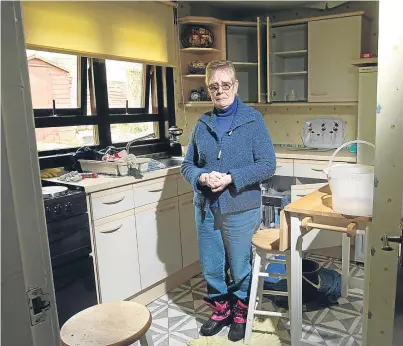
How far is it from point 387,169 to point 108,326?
1.08 meters

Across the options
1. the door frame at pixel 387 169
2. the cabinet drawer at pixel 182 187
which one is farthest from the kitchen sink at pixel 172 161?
the door frame at pixel 387 169

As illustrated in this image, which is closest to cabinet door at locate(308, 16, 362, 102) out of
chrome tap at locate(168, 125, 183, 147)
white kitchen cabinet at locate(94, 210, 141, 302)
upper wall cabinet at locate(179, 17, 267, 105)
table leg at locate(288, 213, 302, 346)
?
upper wall cabinet at locate(179, 17, 267, 105)

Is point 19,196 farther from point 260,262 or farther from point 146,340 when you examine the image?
point 260,262

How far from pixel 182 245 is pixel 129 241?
516 millimetres

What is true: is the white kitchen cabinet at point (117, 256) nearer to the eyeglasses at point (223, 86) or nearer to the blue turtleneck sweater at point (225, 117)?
the blue turtleneck sweater at point (225, 117)

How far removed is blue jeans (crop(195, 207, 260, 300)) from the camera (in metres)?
2.05

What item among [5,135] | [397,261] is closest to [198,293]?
[397,261]

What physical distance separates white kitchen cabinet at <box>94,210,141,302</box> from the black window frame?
2.27ft

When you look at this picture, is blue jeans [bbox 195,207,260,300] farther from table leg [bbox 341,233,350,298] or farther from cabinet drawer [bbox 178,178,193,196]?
table leg [bbox 341,233,350,298]

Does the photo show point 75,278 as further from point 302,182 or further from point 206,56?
point 206,56

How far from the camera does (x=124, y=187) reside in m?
2.37

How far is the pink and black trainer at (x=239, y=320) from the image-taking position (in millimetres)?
2135

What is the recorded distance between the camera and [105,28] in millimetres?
2803

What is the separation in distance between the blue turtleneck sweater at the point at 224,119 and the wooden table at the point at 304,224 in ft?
1.54
